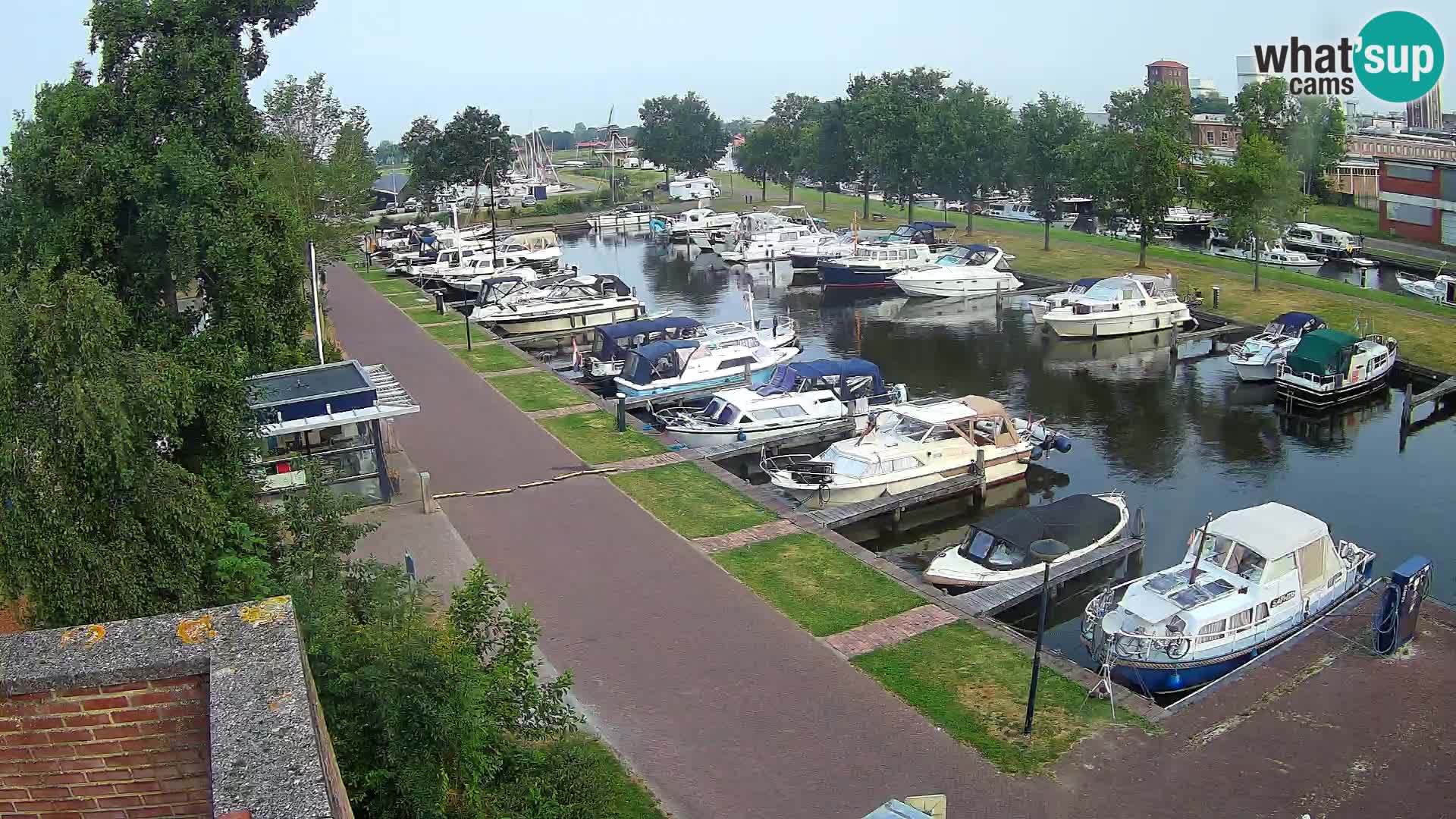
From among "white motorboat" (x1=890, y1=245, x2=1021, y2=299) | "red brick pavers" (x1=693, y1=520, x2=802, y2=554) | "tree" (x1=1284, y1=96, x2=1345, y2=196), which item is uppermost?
"tree" (x1=1284, y1=96, x2=1345, y2=196)

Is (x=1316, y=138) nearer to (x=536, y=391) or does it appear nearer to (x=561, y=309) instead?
(x=561, y=309)

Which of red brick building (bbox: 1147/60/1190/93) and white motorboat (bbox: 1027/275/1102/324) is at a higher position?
red brick building (bbox: 1147/60/1190/93)

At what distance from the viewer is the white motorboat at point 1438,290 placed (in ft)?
144

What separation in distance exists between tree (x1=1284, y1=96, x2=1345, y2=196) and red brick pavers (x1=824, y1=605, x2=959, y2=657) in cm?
6077

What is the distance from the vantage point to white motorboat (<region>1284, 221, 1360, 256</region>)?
5956 centimetres

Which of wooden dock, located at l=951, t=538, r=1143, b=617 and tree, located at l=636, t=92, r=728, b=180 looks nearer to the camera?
wooden dock, located at l=951, t=538, r=1143, b=617

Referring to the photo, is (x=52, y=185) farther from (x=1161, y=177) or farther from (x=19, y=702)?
(x=1161, y=177)

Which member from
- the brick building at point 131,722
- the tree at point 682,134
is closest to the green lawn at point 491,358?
the brick building at point 131,722

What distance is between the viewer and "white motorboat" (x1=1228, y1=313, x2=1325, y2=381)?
36219 millimetres

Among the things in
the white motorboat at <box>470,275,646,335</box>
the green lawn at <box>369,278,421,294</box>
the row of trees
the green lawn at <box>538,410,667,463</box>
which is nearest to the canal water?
the white motorboat at <box>470,275,646,335</box>

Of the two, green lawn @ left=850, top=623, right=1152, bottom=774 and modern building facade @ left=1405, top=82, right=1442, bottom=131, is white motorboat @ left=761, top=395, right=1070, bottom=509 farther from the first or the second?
modern building facade @ left=1405, top=82, right=1442, bottom=131

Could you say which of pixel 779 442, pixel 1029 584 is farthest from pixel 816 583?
pixel 779 442

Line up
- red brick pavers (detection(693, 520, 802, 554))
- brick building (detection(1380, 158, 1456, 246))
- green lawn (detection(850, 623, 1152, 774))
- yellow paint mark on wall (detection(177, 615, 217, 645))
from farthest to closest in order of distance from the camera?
brick building (detection(1380, 158, 1456, 246)), red brick pavers (detection(693, 520, 802, 554)), green lawn (detection(850, 623, 1152, 774)), yellow paint mark on wall (detection(177, 615, 217, 645))

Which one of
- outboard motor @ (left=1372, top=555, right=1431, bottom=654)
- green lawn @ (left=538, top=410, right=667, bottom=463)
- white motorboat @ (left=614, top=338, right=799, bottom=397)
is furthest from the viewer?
white motorboat @ (left=614, top=338, right=799, bottom=397)
